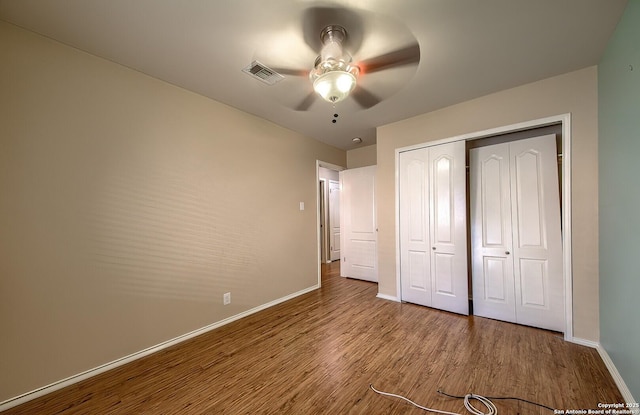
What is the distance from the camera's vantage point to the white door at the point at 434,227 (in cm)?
292

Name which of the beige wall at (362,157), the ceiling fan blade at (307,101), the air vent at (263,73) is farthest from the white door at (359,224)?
the air vent at (263,73)

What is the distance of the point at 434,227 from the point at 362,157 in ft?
7.19

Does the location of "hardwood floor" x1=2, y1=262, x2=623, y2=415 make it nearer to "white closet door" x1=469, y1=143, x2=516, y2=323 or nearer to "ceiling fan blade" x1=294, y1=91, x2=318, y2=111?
"white closet door" x1=469, y1=143, x2=516, y2=323

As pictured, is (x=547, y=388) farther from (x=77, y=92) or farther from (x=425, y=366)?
(x=77, y=92)

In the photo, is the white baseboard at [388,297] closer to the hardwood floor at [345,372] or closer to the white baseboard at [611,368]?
the hardwood floor at [345,372]

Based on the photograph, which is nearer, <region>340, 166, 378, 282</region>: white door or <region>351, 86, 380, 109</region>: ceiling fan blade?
<region>351, 86, 380, 109</region>: ceiling fan blade

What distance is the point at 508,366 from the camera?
1923 millimetres

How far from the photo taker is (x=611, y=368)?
5.89 feet

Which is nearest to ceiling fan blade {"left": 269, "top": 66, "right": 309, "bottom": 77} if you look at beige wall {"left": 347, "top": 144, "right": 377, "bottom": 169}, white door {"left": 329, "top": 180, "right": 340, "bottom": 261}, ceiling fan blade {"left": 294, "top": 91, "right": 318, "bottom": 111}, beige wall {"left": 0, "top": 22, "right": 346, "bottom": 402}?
ceiling fan blade {"left": 294, "top": 91, "right": 318, "bottom": 111}

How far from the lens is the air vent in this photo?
204 centimetres

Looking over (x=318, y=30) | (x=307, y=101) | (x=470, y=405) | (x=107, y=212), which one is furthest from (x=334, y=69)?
(x=470, y=405)

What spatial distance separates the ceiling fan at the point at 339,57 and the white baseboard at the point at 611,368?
261 cm

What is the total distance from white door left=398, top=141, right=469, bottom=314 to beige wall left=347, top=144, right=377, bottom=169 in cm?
125

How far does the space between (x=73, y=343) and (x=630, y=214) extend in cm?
412
